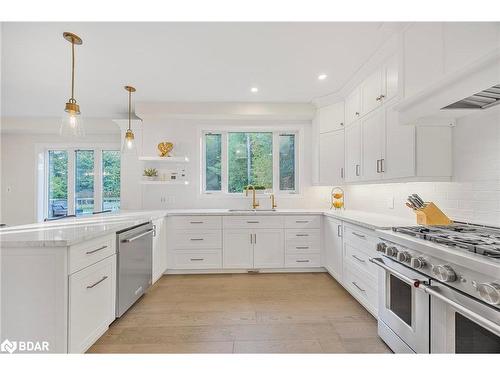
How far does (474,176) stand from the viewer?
1.96m

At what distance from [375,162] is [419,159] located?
0.60m

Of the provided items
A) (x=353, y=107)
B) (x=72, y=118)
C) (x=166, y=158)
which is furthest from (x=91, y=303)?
(x=353, y=107)

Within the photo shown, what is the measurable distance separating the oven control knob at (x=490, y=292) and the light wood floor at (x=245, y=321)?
104 cm

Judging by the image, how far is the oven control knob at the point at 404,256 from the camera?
1.52 metres

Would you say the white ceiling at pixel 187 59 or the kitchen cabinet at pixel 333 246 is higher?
the white ceiling at pixel 187 59

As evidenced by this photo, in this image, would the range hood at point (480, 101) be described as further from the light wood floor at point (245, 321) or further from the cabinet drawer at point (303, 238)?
the cabinet drawer at point (303, 238)

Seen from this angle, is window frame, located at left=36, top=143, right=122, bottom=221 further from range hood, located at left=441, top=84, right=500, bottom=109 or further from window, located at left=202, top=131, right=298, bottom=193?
range hood, located at left=441, top=84, right=500, bottom=109

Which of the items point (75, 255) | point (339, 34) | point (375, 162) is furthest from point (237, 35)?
point (75, 255)

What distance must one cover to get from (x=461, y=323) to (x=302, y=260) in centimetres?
238

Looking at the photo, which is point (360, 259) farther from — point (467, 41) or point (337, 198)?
point (467, 41)

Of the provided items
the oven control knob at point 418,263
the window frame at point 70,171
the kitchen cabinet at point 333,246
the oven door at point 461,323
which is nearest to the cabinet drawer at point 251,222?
the kitchen cabinet at point 333,246

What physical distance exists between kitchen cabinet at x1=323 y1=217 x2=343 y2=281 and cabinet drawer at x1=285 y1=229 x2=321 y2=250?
11cm

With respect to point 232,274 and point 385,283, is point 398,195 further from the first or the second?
point 232,274

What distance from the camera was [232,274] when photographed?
354 centimetres
